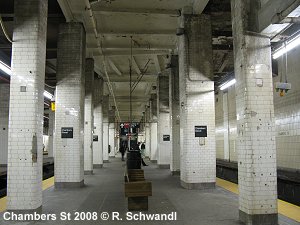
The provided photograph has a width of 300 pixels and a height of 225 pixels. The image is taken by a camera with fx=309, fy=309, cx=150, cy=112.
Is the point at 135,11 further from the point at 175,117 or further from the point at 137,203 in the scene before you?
the point at 137,203

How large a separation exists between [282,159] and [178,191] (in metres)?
4.33

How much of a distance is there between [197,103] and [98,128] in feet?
32.0

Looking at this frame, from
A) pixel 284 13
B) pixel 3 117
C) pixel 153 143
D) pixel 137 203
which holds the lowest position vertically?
pixel 137 203

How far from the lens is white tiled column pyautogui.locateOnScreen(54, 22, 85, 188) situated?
994cm

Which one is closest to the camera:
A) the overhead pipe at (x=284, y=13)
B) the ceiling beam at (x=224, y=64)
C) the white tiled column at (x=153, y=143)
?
the overhead pipe at (x=284, y=13)

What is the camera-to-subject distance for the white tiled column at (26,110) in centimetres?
610

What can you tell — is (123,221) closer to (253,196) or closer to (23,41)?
(253,196)

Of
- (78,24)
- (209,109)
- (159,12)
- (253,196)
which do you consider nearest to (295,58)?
(209,109)

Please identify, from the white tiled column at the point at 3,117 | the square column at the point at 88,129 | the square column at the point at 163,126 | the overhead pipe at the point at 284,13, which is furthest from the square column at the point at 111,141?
the overhead pipe at the point at 284,13

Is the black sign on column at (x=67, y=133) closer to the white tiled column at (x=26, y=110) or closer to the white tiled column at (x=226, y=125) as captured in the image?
the white tiled column at (x=26, y=110)

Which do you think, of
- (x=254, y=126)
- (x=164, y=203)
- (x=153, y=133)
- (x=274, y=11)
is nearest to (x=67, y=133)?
(x=164, y=203)

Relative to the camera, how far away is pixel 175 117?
46.7ft

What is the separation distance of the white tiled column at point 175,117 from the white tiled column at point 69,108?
5.00 m

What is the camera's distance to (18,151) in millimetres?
6176
